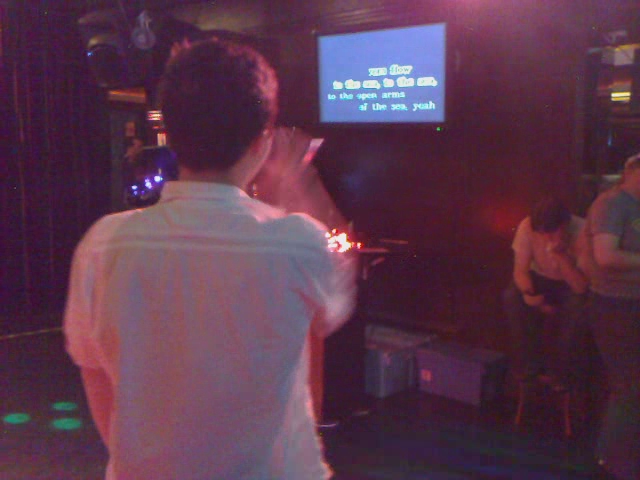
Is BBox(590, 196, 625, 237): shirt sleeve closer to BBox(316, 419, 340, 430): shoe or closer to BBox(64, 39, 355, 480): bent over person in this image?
BBox(316, 419, 340, 430): shoe

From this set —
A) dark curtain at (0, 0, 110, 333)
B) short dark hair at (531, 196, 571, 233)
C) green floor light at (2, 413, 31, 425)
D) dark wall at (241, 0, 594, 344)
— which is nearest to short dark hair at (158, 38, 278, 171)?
short dark hair at (531, 196, 571, 233)

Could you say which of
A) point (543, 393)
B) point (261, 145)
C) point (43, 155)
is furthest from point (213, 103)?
point (43, 155)

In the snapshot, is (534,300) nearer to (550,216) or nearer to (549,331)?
(549,331)

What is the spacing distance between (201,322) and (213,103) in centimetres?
31

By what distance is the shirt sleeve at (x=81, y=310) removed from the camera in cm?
108

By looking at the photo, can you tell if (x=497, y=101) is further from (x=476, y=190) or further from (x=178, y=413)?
(x=178, y=413)

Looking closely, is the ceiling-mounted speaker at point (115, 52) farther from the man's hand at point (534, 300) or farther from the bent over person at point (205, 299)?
the bent over person at point (205, 299)

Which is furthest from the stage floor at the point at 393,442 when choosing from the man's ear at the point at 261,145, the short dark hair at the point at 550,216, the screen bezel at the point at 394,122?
the man's ear at the point at 261,145

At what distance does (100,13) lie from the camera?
574 centimetres

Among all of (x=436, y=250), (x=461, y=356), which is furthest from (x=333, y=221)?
(x=461, y=356)

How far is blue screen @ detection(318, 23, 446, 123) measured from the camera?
4543 mm

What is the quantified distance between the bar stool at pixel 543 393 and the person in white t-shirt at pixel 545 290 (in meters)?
0.04

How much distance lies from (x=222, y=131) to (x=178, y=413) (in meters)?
0.40

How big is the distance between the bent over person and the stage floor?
2740 mm
